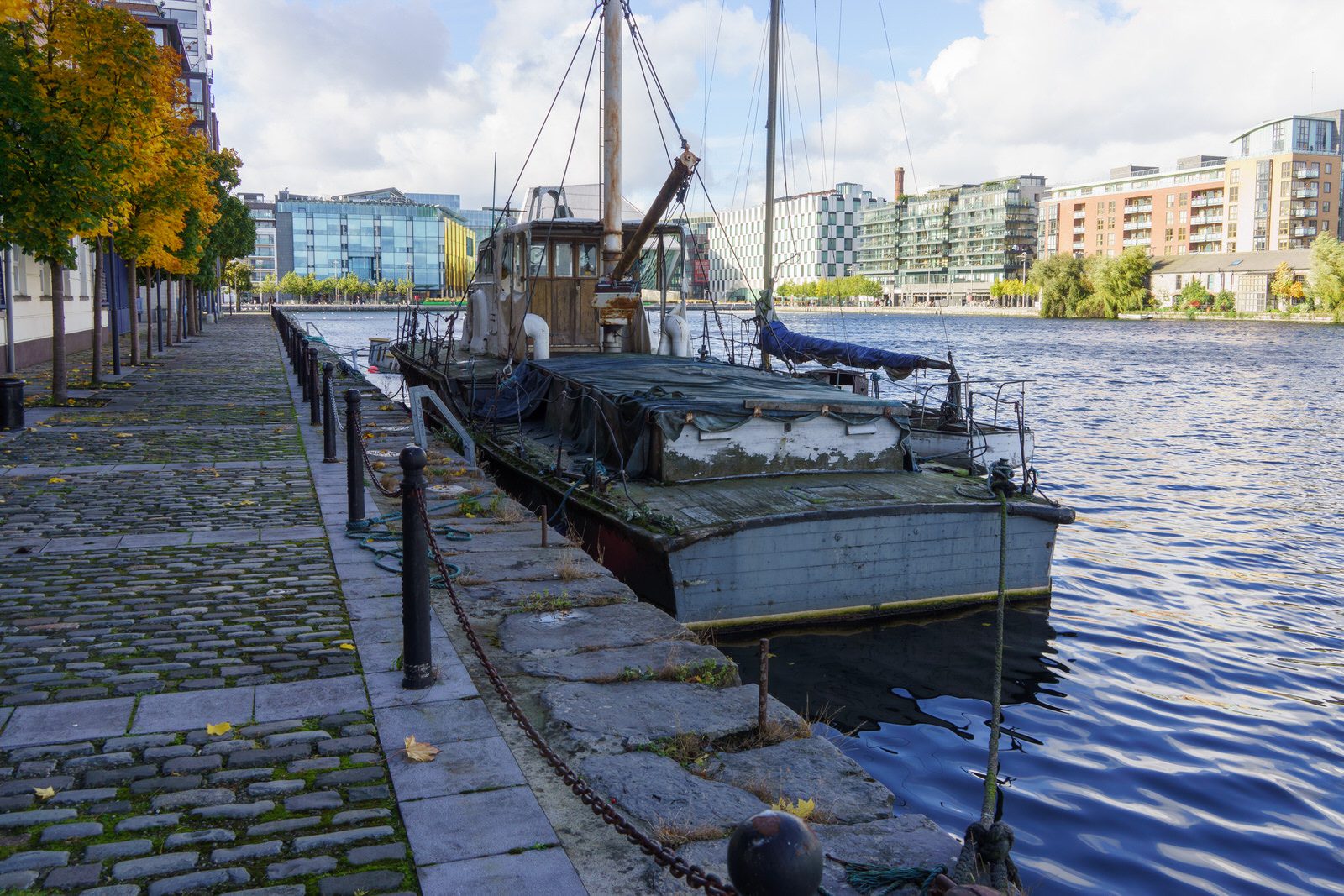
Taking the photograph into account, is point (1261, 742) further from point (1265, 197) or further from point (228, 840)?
point (1265, 197)

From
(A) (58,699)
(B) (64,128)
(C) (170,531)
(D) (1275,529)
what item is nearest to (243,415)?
(B) (64,128)

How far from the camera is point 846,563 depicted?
941cm

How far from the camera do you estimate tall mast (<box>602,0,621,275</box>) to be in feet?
50.3

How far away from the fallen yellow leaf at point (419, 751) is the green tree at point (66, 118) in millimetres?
12924

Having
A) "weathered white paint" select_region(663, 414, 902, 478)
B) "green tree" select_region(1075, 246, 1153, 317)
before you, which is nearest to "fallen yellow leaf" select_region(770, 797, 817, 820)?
"weathered white paint" select_region(663, 414, 902, 478)

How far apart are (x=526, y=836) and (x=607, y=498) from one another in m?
6.21

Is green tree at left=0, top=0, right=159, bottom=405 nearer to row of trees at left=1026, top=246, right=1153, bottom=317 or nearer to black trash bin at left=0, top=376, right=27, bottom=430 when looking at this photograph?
black trash bin at left=0, top=376, right=27, bottom=430

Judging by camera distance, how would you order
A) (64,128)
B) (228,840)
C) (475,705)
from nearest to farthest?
1. (228,840)
2. (475,705)
3. (64,128)

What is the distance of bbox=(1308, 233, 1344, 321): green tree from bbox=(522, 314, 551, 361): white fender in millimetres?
95821

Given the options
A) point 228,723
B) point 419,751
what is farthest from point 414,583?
point 228,723

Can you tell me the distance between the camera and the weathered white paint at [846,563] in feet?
29.2

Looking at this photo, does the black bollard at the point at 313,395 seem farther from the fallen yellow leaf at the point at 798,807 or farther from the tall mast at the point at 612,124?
the fallen yellow leaf at the point at 798,807

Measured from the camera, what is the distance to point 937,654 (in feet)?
31.3

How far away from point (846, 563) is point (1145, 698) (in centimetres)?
285
